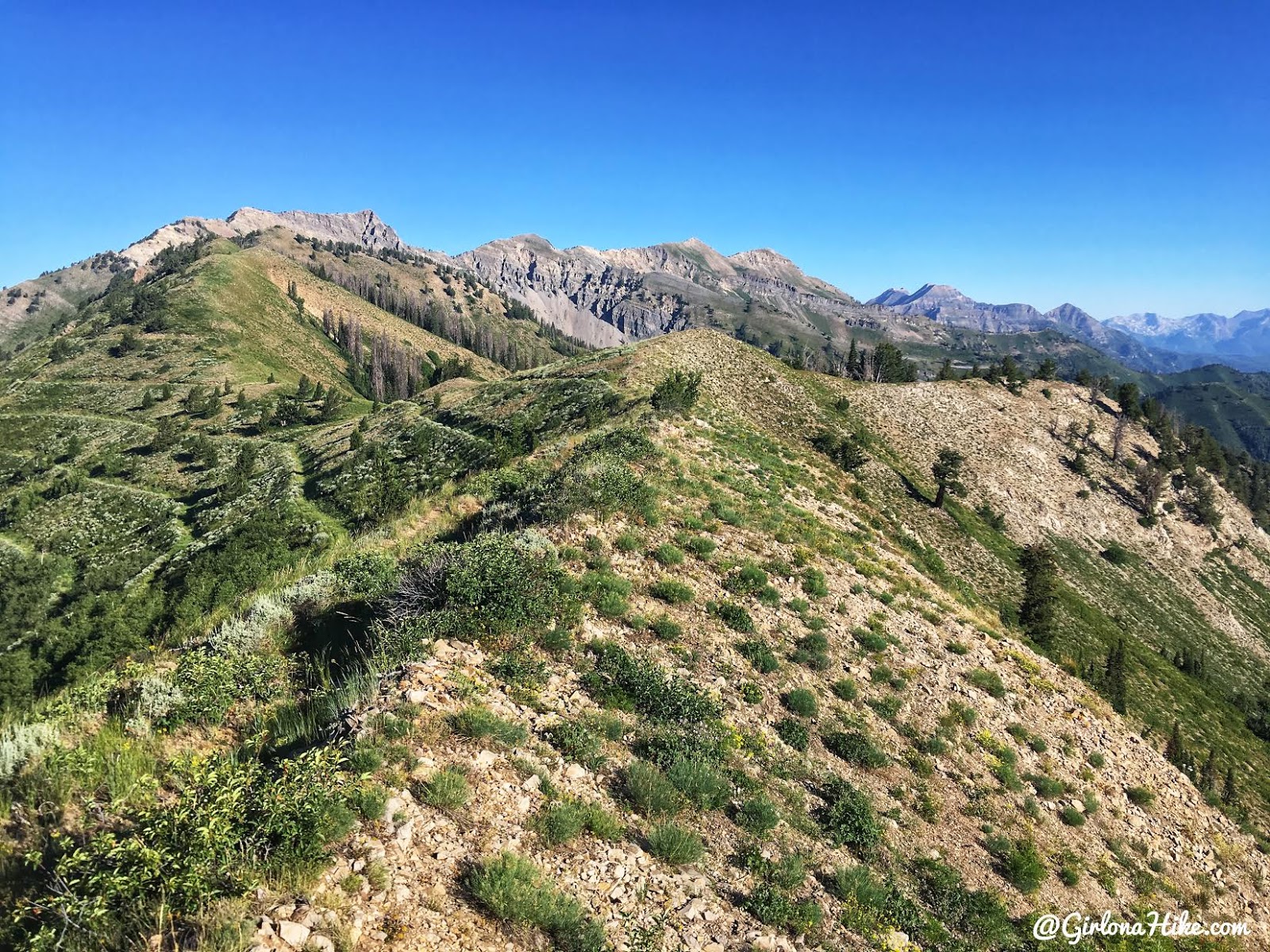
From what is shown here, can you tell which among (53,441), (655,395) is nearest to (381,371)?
(53,441)

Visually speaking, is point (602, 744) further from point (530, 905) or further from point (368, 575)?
point (368, 575)

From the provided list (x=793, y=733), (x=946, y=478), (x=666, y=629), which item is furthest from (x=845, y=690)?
(x=946, y=478)

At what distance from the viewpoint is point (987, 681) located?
17578 millimetres

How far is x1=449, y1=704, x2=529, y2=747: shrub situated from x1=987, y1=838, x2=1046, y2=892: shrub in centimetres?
1056

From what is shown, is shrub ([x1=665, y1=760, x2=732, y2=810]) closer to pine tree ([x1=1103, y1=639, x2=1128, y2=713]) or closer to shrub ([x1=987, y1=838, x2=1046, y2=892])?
shrub ([x1=987, y1=838, x2=1046, y2=892])

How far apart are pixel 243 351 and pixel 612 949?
15462 cm

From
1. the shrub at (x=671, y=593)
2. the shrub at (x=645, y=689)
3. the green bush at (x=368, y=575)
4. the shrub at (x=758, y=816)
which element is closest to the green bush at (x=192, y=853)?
the shrub at (x=645, y=689)

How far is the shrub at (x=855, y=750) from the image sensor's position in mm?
13023

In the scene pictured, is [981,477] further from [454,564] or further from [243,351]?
[243,351]

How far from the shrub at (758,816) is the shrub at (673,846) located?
1428mm

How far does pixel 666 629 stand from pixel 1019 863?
8.90m

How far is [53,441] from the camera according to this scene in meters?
79.8

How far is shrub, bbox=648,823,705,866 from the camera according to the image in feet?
28.0

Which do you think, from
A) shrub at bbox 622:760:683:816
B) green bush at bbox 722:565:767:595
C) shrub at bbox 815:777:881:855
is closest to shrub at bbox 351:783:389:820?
shrub at bbox 622:760:683:816
